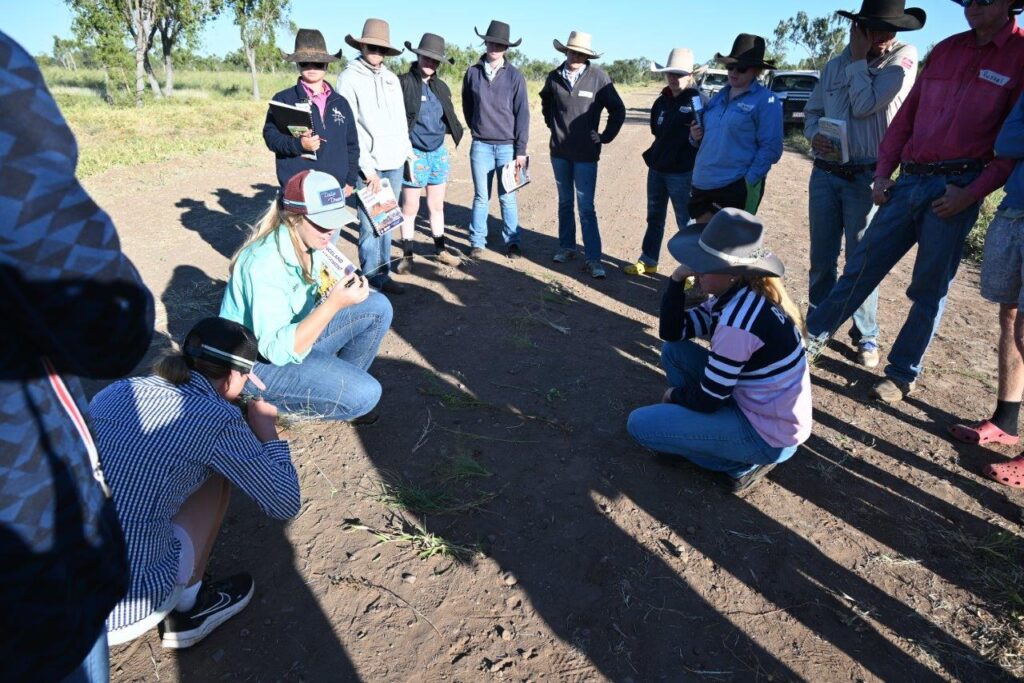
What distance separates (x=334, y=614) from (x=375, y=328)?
168 centimetres

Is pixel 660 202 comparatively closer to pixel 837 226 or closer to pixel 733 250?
pixel 837 226

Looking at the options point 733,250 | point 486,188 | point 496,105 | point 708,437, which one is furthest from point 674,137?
point 708,437

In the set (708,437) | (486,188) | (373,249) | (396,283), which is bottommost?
(396,283)

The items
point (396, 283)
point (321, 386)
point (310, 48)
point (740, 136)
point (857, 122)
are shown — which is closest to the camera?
point (321, 386)

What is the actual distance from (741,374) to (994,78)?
215 centimetres

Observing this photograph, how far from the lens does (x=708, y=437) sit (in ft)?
9.43

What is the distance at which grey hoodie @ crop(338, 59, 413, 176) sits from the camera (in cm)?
489

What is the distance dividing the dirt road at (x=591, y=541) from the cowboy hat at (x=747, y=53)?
2076 millimetres

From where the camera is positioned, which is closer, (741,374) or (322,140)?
(741,374)

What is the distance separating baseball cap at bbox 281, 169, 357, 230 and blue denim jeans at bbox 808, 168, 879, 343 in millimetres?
3285

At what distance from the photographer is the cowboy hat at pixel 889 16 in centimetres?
370

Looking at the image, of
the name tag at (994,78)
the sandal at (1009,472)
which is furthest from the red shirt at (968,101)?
the sandal at (1009,472)

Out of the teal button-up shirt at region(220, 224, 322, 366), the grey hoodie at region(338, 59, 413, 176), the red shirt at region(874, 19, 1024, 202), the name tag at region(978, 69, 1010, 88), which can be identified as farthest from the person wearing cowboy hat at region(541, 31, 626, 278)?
the teal button-up shirt at region(220, 224, 322, 366)

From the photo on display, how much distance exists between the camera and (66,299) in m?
0.93
